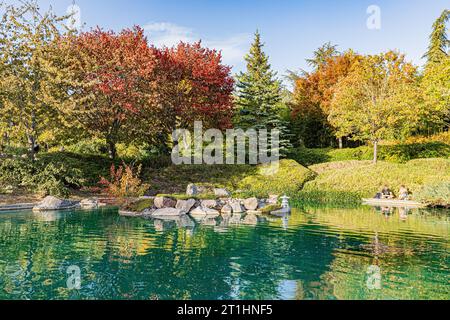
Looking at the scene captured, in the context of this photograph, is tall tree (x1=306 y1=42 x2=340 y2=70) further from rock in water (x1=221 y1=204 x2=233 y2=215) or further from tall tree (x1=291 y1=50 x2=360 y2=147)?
rock in water (x1=221 y1=204 x2=233 y2=215)

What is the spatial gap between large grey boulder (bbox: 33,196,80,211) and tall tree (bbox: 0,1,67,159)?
5.64 meters

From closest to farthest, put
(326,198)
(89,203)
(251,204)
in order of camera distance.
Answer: (251,204)
(89,203)
(326,198)

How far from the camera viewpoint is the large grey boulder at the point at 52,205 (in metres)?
16.6

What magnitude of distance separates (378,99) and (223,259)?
79.5 feet

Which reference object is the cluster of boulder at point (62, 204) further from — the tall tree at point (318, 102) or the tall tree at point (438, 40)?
the tall tree at point (438, 40)

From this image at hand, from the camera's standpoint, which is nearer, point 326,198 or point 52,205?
point 52,205

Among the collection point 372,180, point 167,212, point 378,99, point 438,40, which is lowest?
point 167,212

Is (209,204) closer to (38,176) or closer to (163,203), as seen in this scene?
(163,203)

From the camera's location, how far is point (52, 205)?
1686 centimetres

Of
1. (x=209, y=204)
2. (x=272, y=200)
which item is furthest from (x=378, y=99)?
(x=209, y=204)

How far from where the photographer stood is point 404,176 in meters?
22.8

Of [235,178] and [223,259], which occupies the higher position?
[235,178]
